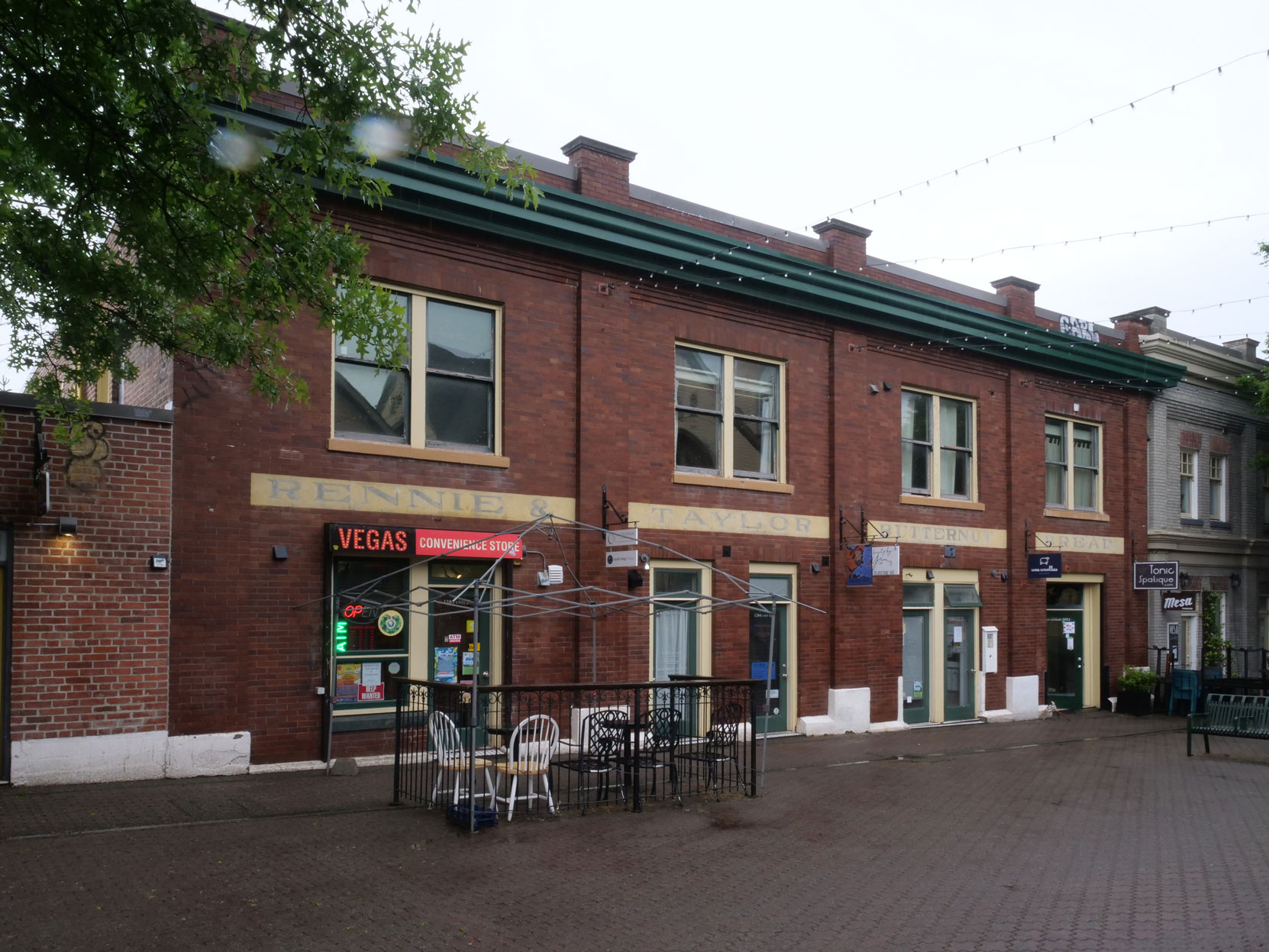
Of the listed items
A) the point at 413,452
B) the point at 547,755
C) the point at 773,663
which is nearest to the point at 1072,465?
the point at 773,663

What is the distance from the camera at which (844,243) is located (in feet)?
60.2

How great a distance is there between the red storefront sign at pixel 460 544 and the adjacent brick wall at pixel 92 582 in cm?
286

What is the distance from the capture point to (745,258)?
16.5m

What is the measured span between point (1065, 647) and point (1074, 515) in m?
2.66

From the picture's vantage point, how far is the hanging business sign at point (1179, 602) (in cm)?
2250

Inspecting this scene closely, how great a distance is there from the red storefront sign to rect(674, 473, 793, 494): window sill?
3019mm

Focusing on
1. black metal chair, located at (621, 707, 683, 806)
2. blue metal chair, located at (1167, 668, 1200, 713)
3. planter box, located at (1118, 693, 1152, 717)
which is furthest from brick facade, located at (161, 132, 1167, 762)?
black metal chair, located at (621, 707, 683, 806)

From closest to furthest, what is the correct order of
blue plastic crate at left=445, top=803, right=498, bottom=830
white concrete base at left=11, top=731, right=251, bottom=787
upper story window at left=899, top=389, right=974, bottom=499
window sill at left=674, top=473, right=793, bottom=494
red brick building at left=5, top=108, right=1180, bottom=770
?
1. blue plastic crate at left=445, top=803, right=498, bottom=830
2. white concrete base at left=11, top=731, right=251, bottom=787
3. red brick building at left=5, top=108, right=1180, bottom=770
4. window sill at left=674, top=473, right=793, bottom=494
5. upper story window at left=899, top=389, right=974, bottom=499

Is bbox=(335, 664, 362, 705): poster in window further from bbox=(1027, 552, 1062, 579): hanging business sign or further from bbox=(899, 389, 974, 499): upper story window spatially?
bbox=(1027, 552, 1062, 579): hanging business sign

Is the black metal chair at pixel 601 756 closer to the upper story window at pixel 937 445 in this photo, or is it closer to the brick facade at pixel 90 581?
the brick facade at pixel 90 581

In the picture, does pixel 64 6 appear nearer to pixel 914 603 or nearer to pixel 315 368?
pixel 315 368

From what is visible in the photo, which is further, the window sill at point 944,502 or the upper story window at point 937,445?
the upper story window at point 937,445

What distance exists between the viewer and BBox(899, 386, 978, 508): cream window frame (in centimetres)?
1909

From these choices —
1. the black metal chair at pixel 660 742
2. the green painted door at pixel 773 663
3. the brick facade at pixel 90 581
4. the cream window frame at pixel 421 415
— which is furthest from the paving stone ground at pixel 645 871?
the cream window frame at pixel 421 415
